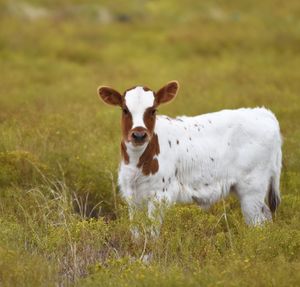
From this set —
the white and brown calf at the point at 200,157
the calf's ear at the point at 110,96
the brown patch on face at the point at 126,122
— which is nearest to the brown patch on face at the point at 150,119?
the white and brown calf at the point at 200,157

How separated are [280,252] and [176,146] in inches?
72.4

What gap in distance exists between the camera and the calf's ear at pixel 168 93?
8.12 metres

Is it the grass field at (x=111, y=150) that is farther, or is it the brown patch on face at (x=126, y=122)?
the brown patch on face at (x=126, y=122)

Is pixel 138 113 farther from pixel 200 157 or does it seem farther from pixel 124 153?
pixel 200 157

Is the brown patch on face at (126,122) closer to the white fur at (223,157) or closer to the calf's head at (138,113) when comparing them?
the calf's head at (138,113)

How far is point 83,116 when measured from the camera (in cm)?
1250

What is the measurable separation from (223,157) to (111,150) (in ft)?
6.90

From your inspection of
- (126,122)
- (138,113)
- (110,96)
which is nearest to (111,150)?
(110,96)

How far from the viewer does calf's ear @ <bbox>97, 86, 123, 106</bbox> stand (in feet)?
26.4

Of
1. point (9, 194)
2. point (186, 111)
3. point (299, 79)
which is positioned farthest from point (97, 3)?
point (9, 194)

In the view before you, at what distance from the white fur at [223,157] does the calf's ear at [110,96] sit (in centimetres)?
52

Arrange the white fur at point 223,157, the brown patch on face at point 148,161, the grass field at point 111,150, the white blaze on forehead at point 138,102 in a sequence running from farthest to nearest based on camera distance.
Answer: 1. the white fur at point 223,157
2. the brown patch on face at point 148,161
3. the white blaze on forehead at point 138,102
4. the grass field at point 111,150

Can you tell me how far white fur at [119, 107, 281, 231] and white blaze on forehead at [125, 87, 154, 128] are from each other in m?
0.45

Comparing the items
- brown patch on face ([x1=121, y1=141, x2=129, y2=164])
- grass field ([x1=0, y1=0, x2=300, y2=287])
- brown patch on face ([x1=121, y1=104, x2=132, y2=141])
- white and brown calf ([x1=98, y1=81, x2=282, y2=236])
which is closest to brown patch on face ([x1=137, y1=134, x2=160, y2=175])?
white and brown calf ([x1=98, y1=81, x2=282, y2=236])
